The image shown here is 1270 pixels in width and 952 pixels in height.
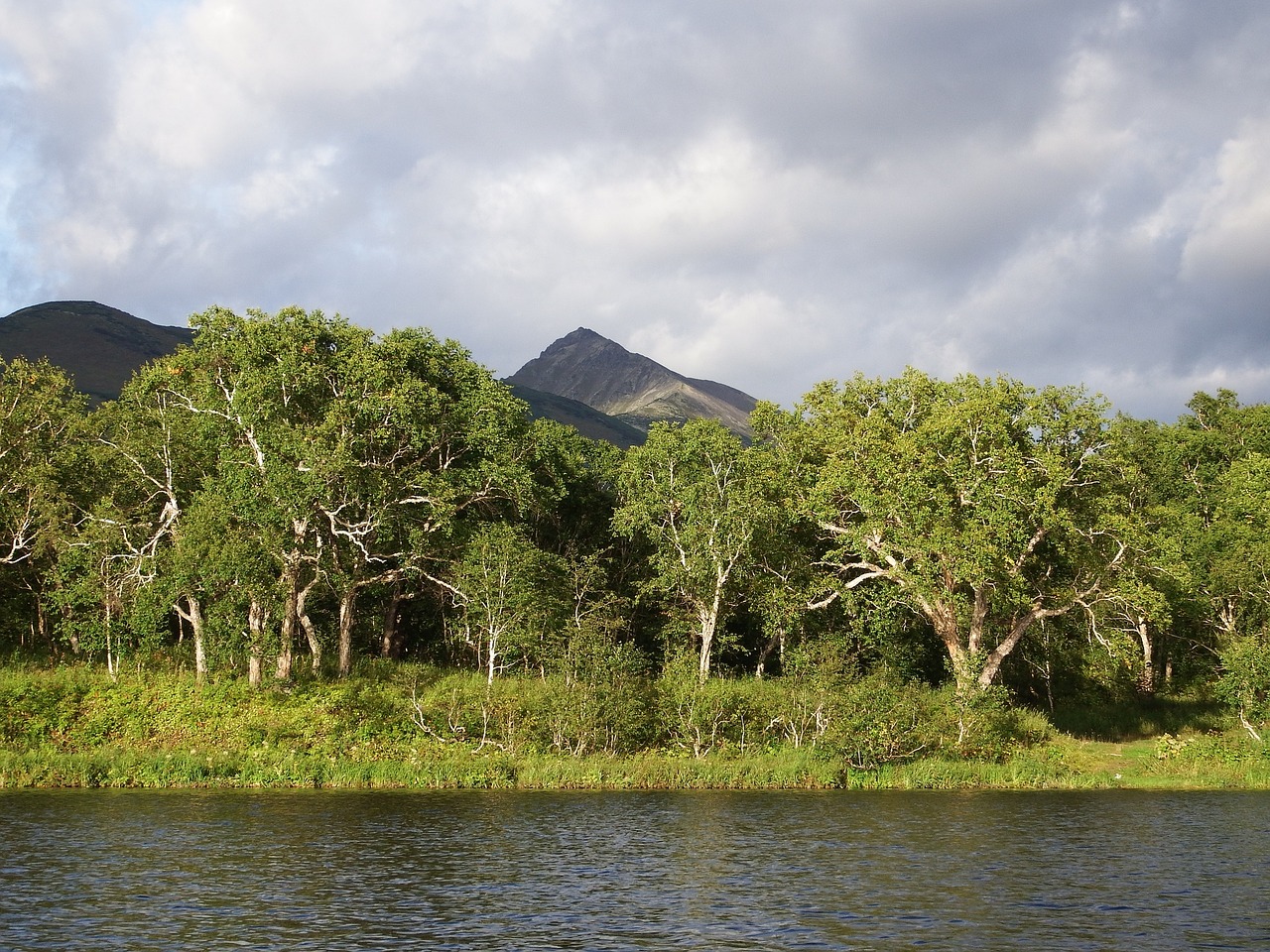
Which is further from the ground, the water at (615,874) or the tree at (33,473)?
the tree at (33,473)

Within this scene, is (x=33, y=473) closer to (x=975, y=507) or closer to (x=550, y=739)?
(x=550, y=739)

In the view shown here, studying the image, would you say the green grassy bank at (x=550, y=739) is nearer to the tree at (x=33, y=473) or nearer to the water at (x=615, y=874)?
the water at (x=615, y=874)

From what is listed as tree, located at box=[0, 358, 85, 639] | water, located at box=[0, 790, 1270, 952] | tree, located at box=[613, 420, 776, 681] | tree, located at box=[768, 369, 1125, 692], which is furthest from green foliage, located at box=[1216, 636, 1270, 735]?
tree, located at box=[0, 358, 85, 639]

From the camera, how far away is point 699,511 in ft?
206

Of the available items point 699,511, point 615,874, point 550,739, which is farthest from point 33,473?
point 615,874

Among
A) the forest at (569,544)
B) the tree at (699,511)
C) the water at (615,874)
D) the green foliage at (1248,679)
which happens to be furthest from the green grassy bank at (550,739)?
the tree at (699,511)

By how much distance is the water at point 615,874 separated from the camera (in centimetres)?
2153

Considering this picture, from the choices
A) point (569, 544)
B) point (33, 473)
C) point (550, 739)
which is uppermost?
point (33, 473)

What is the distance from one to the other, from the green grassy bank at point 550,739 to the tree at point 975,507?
664cm

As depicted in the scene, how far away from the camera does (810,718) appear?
5406 cm

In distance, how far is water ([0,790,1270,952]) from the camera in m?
21.5

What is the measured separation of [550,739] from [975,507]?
26.9 metres

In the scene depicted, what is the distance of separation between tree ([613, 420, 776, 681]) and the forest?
0.68ft

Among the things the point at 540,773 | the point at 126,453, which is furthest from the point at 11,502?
the point at 540,773
